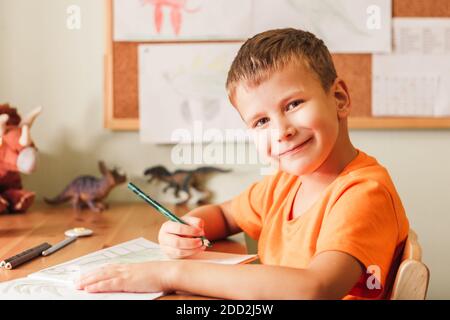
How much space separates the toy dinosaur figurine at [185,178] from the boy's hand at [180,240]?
1.46 feet

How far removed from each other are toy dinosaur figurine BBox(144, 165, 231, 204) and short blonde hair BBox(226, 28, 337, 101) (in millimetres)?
489

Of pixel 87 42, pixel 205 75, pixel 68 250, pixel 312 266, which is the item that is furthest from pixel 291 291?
pixel 87 42

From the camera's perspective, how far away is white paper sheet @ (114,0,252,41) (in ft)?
4.07

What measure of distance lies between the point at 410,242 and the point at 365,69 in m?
0.64

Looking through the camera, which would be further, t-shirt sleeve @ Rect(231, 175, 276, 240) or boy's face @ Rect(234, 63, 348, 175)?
t-shirt sleeve @ Rect(231, 175, 276, 240)

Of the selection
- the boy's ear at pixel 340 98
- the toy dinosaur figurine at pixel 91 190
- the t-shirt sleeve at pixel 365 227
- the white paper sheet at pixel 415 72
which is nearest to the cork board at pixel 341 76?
the white paper sheet at pixel 415 72

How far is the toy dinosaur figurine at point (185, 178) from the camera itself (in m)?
1.27

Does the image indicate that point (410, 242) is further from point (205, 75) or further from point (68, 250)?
point (205, 75)

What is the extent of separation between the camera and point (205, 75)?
1.25 m

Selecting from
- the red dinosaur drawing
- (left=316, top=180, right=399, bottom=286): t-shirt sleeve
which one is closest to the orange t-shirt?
(left=316, top=180, right=399, bottom=286): t-shirt sleeve

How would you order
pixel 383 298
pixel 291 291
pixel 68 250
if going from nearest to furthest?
pixel 291 291
pixel 383 298
pixel 68 250

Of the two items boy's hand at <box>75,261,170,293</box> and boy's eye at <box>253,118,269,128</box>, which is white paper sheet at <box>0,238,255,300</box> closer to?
boy's hand at <box>75,261,170,293</box>

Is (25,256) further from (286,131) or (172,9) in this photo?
(172,9)

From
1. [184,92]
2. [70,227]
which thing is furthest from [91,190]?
[184,92]
